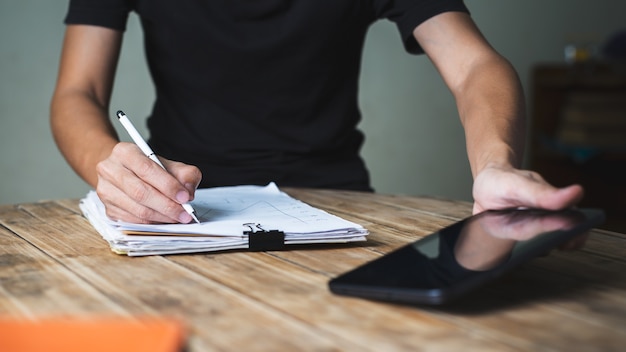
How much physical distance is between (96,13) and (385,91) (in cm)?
208

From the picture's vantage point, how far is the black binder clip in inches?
35.2

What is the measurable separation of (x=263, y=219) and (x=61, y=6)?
204cm

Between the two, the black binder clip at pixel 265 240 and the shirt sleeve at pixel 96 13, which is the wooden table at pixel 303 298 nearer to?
the black binder clip at pixel 265 240

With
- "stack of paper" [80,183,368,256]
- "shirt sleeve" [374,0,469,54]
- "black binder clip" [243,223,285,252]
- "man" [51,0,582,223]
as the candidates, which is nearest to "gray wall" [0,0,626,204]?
"man" [51,0,582,223]

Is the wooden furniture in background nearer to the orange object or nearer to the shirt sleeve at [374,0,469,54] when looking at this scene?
the shirt sleeve at [374,0,469,54]

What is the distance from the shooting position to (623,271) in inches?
32.8

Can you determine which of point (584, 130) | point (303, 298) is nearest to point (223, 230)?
point (303, 298)

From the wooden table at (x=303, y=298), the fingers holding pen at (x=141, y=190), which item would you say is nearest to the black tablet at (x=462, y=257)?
the wooden table at (x=303, y=298)

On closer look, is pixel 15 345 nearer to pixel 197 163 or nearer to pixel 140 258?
pixel 140 258

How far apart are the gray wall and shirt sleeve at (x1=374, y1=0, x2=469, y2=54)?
1.48 metres

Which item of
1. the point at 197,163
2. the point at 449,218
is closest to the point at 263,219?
the point at 449,218

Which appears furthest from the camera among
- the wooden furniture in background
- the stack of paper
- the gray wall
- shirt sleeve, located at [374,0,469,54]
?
the wooden furniture in background

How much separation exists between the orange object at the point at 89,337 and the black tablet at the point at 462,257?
21 cm

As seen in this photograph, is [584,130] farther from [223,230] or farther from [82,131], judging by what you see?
[223,230]
